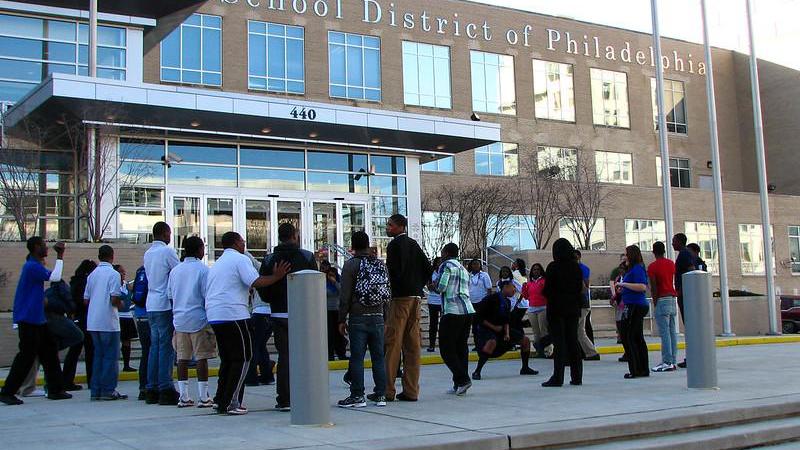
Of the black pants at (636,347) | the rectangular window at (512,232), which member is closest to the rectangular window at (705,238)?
the rectangular window at (512,232)

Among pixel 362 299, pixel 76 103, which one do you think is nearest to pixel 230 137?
pixel 76 103

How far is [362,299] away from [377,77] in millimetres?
31324

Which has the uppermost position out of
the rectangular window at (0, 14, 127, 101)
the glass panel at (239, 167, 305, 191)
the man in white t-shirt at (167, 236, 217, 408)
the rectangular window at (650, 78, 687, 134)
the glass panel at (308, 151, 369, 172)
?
the rectangular window at (650, 78, 687, 134)

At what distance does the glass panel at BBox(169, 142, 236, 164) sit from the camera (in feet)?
75.2

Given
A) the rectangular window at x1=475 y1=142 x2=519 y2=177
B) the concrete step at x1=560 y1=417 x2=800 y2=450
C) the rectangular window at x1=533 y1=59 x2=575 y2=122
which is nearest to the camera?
the concrete step at x1=560 y1=417 x2=800 y2=450

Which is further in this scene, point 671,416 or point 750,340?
point 750,340

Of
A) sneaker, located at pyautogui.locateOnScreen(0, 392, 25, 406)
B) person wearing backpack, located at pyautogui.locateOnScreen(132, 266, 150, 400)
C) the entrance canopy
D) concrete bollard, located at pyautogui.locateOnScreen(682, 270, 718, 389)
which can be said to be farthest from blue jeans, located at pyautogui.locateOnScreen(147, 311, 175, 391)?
the entrance canopy

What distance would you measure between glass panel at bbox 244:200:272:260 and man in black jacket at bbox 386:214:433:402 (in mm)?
14619

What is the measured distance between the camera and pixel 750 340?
67.1ft

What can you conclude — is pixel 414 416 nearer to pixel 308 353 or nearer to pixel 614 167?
pixel 308 353

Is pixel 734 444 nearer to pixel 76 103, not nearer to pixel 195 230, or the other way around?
pixel 76 103

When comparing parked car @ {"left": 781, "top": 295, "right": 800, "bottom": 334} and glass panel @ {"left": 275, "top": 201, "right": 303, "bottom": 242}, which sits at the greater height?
glass panel @ {"left": 275, "top": 201, "right": 303, "bottom": 242}

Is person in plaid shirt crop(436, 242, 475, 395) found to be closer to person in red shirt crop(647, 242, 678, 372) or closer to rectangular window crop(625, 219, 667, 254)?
→ person in red shirt crop(647, 242, 678, 372)

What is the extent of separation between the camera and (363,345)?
369 inches
